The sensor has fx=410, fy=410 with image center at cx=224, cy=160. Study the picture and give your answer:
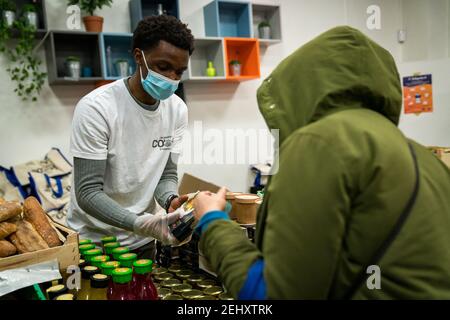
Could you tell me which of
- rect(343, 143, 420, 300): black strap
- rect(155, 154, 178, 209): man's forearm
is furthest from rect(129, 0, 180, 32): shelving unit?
rect(343, 143, 420, 300): black strap

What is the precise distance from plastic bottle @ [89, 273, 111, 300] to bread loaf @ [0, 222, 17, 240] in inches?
13.6

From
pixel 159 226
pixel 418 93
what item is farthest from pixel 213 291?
pixel 418 93

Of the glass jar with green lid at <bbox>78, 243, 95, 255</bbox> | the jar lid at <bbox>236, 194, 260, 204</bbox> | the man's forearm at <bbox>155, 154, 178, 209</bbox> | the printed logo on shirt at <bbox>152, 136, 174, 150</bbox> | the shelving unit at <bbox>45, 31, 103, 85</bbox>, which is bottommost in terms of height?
the glass jar with green lid at <bbox>78, 243, 95, 255</bbox>

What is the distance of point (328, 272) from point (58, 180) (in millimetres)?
2694

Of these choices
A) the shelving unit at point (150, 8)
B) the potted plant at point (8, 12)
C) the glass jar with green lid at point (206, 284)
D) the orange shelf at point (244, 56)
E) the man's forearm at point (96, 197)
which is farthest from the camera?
the orange shelf at point (244, 56)

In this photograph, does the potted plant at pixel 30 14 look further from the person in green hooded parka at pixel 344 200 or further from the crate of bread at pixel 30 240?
the person in green hooded parka at pixel 344 200

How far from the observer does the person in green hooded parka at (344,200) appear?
0.72 m

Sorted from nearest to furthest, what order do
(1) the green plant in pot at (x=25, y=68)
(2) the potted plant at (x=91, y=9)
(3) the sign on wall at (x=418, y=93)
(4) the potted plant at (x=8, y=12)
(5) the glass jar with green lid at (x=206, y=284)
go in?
1. (5) the glass jar with green lid at (x=206, y=284)
2. (4) the potted plant at (x=8, y=12)
3. (1) the green plant in pot at (x=25, y=68)
4. (2) the potted plant at (x=91, y=9)
5. (3) the sign on wall at (x=418, y=93)

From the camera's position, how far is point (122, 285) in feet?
3.71

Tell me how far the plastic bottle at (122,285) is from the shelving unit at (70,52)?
2258 millimetres

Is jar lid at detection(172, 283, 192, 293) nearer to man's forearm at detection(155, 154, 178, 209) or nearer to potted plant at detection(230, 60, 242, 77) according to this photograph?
man's forearm at detection(155, 154, 178, 209)

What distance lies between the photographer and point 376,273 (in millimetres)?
771

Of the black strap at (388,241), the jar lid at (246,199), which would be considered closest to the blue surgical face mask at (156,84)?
the jar lid at (246,199)

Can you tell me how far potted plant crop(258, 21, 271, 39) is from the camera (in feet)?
12.6
